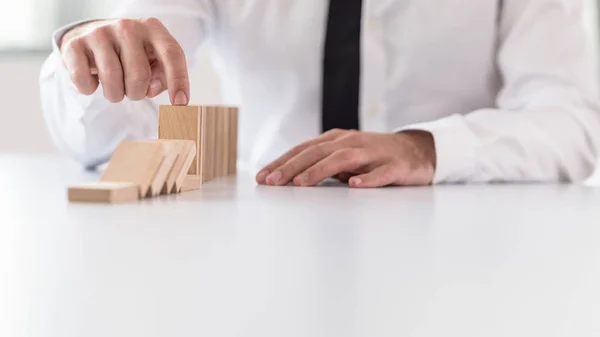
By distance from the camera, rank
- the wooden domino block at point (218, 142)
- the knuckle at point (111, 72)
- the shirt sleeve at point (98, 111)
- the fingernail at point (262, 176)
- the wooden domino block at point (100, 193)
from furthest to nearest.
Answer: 1. the shirt sleeve at point (98, 111)
2. the wooden domino block at point (218, 142)
3. the fingernail at point (262, 176)
4. the knuckle at point (111, 72)
5. the wooden domino block at point (100, 193)

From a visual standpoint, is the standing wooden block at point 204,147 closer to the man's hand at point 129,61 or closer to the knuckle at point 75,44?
the man's hand at point 129,61

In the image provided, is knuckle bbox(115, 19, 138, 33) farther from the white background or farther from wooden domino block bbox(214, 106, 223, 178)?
the white background

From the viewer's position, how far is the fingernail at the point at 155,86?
959mm

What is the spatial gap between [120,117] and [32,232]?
959 mm

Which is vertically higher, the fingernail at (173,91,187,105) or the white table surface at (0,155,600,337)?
the fingernail at (173,91,187,105)

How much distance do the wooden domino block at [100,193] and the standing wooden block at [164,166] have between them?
52 millimetres

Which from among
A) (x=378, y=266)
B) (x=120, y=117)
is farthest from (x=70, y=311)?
(x=120, y=117)

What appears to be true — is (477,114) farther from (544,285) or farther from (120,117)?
(544,285)

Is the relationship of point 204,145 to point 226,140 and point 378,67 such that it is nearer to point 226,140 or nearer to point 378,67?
point 226,140

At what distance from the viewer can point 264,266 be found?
0.42 m

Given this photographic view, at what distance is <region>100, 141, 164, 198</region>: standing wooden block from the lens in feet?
2.52

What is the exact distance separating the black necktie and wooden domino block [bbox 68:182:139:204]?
0.88 meters

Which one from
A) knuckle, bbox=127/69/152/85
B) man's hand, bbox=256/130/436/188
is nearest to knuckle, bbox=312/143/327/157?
man's hand, bbox=256/130/436/188

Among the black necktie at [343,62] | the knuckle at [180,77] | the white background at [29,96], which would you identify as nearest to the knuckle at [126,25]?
the knuckle at [180,77]
